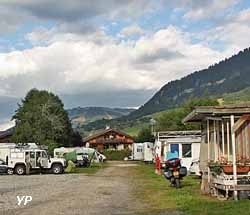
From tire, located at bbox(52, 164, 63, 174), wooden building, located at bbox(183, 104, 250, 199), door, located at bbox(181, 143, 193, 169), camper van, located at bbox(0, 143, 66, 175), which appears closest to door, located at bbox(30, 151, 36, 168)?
camper van, located at bbox(0, 143, 66, 175)

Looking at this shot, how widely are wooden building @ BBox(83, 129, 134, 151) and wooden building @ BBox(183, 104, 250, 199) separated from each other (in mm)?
93859

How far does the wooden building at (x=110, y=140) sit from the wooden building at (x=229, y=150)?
9386 cm

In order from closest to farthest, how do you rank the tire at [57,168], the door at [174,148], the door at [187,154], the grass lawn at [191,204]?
1. the grass lawn at [191,204]
2. the door at [187,154]
3. the door at [174,148]
4. the tire at [57,168]

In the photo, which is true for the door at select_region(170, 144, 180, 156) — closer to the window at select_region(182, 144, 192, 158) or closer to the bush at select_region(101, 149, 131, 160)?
the window at select_region(182, 144, 192, 158)

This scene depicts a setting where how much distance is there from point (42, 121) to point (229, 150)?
182 feet

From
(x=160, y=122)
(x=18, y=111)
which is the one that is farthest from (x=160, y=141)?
(x=18, y=111)

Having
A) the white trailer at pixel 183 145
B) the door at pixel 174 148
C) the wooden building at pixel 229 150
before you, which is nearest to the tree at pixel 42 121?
the white trailer at pixel 183 145

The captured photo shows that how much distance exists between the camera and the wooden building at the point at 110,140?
4432 inches

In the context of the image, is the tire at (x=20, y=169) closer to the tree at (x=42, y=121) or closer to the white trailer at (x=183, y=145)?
the white trailer at (x=183, y=145)

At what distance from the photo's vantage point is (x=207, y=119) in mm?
19219

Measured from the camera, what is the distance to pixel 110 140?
11381 centimetres

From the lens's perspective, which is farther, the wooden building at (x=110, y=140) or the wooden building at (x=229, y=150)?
the wooden building at (x=110, y=140)

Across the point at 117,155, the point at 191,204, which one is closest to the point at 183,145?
the point at 191,204

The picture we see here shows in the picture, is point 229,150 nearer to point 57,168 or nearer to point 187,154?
point 187,154
